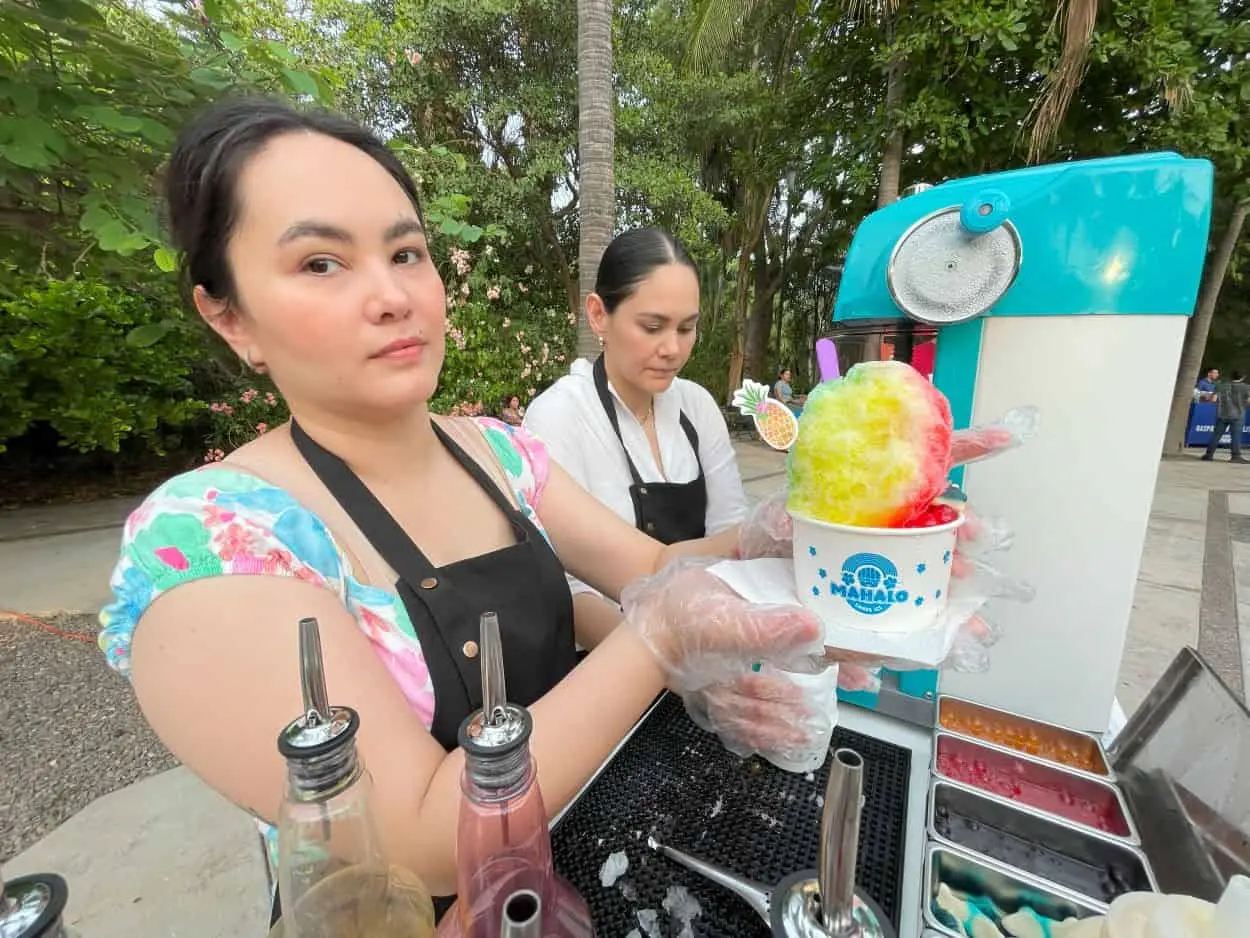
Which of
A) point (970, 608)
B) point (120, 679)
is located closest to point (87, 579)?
point (120, 679)

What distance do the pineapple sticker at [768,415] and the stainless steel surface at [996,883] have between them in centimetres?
82

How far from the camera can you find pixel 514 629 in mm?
1033

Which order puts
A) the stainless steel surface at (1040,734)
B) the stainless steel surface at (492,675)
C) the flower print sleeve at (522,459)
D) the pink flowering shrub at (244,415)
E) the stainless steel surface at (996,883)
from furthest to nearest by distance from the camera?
the pink flowering shrub at (244,415) < the flower print sleeve at (522,459) < the stainless steel surface at (1040,734) < the stainless steel surface at (996,883) < the stainless steel surface at (492,675)

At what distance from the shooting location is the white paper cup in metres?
0.85

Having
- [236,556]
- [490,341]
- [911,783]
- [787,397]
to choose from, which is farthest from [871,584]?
[787,397]

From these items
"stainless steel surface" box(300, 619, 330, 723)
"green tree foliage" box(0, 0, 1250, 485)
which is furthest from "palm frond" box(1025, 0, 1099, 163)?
"stainless steel surface" box(300, 619, 330, 723)

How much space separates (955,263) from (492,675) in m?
1.49

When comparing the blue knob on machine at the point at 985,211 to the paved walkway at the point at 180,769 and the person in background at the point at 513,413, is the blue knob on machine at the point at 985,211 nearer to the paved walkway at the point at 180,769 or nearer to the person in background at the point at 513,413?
the paved walkway at the point at 180,769

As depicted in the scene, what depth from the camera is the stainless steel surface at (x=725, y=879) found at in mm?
710

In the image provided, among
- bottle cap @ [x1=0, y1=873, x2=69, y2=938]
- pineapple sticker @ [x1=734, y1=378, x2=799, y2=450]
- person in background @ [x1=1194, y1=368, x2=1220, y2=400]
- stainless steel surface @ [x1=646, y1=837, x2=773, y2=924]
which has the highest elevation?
pineapple sticker @ [x1=734, y1=378, x2=799, y2=450]

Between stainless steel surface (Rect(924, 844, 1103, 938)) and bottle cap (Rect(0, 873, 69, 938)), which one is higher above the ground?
bottle cap (Rect(0, 873, 69, 938))

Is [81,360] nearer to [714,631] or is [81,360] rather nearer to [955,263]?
[714,631]

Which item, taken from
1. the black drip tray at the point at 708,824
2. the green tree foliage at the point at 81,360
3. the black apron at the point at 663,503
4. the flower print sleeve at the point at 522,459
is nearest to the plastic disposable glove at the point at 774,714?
the black drip tray at the point at 708,824

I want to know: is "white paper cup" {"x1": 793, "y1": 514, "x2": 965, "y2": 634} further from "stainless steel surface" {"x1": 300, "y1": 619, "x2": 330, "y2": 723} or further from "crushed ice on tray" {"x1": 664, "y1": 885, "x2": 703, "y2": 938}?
"stainless steel surface" {"x1": 300, "y1": 619, "x2": 330, "y2": 723}
